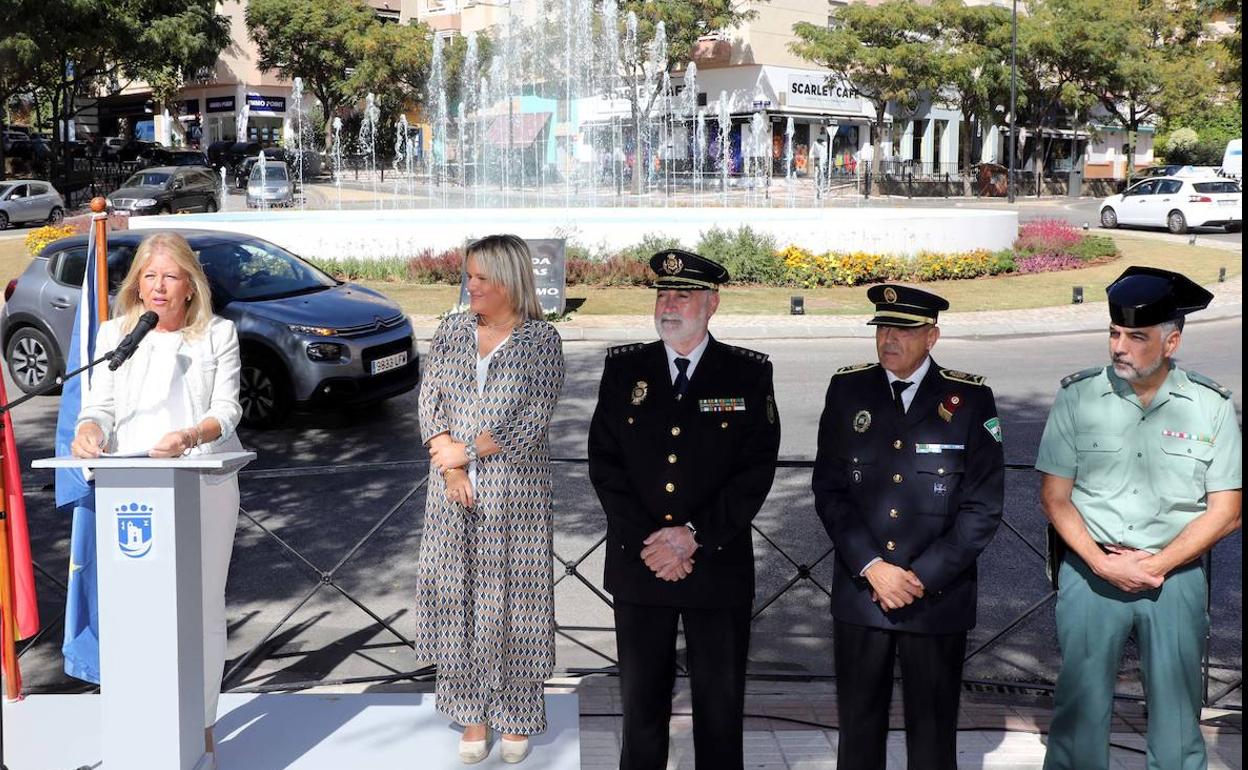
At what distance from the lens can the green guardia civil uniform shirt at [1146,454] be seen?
408cm

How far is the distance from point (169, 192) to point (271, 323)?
29249mm

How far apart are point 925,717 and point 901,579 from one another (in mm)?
494

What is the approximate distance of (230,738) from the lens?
195 inches

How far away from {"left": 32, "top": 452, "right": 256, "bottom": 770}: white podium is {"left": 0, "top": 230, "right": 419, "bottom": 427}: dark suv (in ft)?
22.9

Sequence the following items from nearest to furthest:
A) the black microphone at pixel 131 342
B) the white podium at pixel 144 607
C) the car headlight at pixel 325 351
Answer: the black microphone at pixel 131 342
the white podium at pixel 144 607
the car headlight at pixel 325 351

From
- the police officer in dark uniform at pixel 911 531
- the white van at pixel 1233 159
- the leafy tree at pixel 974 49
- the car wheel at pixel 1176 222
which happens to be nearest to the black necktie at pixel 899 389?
the police officer in dark uniform at pixel 911 531

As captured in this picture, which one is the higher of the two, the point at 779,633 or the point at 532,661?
the point at 532,661

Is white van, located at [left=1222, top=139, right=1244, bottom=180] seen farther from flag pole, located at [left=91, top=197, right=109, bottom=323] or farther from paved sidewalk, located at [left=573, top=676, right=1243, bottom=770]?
flag pole, located at [left=91, top=197, right=109, bottom=323]

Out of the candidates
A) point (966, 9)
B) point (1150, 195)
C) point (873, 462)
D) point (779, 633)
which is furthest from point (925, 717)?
point (966, 9)

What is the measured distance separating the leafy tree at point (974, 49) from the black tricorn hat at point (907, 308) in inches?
1991

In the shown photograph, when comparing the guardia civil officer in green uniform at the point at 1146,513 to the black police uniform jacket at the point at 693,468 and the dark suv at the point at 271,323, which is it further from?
the dark suv at the point at 271,323

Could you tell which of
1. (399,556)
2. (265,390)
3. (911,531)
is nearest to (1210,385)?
(911,531)

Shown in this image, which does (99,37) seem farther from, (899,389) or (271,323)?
(899,389)

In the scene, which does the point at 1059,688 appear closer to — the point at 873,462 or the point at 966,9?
the point at 873,462
